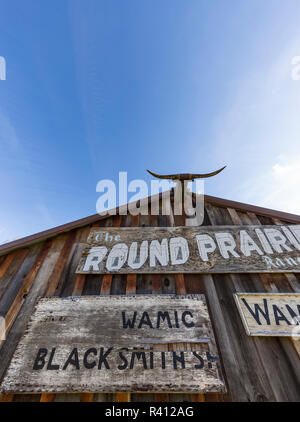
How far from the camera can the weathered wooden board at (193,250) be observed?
2877 millimetres

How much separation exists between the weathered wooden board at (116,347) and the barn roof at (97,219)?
1317mm

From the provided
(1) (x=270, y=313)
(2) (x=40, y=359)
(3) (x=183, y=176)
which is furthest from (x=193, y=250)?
(2) (x=40, y=359)

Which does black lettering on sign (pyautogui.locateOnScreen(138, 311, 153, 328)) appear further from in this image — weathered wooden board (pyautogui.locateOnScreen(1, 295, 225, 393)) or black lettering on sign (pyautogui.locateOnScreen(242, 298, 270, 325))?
black lettering on sign (pyautogui.locateOnScreen(242, 298, 270, 325))

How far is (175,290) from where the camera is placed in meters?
2.64

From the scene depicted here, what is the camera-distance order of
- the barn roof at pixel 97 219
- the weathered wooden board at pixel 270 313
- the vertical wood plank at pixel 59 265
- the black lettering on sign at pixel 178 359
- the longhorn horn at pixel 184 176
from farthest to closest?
the longhorn horn at pixel 184 176, the barn roof at pixel 97 219, the vertical wood plank at pixel 59 265, the weathered wooden board at pixel 270 313, the black lettering on sign at pixel 178 359

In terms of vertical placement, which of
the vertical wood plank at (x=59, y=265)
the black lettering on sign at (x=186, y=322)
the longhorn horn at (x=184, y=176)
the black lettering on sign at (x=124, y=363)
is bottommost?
the black lettering on sign at (x=124, y=363)

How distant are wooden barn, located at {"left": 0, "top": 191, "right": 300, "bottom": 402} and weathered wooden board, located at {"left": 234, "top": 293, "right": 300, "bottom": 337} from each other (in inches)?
1.6

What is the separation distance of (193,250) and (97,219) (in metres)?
1.97

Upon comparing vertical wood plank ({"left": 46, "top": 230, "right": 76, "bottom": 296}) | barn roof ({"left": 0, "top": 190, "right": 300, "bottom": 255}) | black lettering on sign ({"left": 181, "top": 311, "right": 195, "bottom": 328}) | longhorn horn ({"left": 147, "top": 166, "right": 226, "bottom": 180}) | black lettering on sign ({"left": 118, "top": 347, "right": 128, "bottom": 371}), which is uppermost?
longhorn horn ({"left": 147, "top": 166, "right": 226, "bottom": 180})

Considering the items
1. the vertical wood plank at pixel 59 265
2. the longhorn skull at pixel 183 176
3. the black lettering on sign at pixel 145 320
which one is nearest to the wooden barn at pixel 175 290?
the vertical wood plank at pixel 59 265

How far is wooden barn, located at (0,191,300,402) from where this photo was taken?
6.03 feet

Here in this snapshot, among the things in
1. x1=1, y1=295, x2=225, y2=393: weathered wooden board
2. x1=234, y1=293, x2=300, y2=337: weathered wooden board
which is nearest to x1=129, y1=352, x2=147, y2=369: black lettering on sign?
x1=1, y1=295, x2=225, y2=393: weathered wooden board

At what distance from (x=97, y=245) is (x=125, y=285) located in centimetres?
94

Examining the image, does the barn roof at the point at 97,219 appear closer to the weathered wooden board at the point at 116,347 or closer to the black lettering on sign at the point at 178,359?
the weathered wooden board at the point at 116,347
